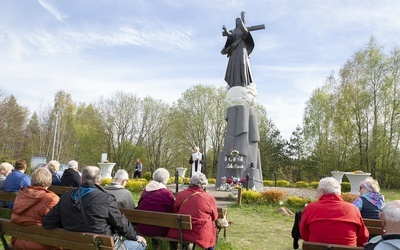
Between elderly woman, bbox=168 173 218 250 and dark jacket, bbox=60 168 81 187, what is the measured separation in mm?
2955

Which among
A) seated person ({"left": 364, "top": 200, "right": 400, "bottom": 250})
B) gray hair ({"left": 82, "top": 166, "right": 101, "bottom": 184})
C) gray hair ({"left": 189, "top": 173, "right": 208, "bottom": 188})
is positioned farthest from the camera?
→ gray hair ({"left": 189, "top": 173, "right": 208, "bottom": 188})

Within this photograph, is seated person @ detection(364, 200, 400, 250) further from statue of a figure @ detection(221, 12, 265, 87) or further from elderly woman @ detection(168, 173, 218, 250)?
statue of a figure @ detection(221, 12, 265, 87)

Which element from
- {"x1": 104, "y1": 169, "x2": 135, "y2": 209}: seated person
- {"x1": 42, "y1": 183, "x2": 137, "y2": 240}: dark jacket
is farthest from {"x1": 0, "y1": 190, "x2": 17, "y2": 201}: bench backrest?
Result: {"x1": 42, "y1": 183, "x2": 137, "y2": 240}: dark jacket

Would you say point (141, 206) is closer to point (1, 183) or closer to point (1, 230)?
point (1, 230)

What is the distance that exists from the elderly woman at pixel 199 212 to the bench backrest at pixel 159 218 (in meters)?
0.20

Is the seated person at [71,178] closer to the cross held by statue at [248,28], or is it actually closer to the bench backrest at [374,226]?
the bench backrest at [374,226]

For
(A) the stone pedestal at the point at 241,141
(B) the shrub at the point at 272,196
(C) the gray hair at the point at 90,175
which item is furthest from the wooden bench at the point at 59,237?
(A) the stone pedestal at the point at 241,141

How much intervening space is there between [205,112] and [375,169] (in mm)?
16628

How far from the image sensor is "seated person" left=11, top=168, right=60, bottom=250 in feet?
11.2

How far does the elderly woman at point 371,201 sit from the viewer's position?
4.38 m

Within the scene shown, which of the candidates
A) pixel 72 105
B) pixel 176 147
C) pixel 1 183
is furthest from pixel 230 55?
pixel 72 105

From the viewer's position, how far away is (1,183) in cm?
621

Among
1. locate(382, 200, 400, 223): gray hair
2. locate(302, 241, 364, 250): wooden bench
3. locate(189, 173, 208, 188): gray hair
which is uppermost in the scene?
locate(189, 173, 208, 188): gray hair

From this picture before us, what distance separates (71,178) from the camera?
655cm
